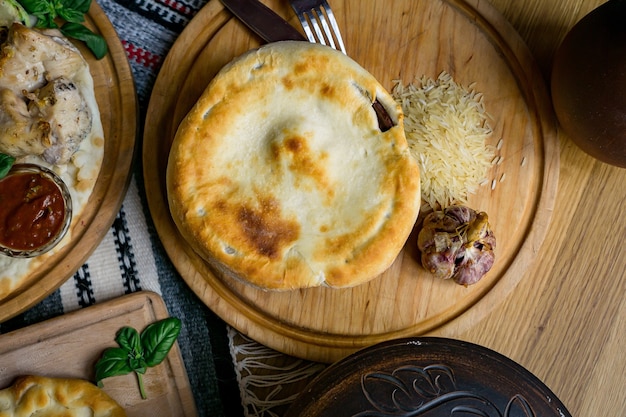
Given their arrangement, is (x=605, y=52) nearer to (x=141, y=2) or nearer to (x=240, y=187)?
(x=240, y=187)

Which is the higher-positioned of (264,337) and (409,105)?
(409,105)

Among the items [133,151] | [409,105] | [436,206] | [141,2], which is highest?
[141,2]

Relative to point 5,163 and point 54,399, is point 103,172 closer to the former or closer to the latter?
point 5,163

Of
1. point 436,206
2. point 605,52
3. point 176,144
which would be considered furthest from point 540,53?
point 176,144

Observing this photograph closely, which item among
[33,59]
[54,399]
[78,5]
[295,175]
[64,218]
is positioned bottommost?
[54,399]

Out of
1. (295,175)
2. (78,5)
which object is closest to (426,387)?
(295,175)

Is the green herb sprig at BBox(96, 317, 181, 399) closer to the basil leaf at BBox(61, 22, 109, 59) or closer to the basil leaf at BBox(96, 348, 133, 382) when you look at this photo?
the basil leaf at BBox(96, 348, 133, 382)

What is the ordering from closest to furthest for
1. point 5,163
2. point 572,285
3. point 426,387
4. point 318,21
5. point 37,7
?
1. point 426,387
2. point 5,163
3. point 37,7
4. point 318,21
5. point 572,285

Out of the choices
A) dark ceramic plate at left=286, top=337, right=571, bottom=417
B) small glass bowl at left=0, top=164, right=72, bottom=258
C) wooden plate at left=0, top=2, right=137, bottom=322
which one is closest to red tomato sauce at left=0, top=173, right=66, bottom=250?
small glass bowl at left=0, top=164, right=72, bottom=258
